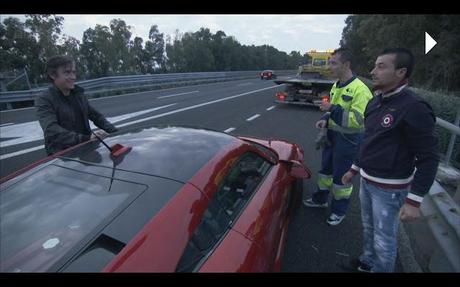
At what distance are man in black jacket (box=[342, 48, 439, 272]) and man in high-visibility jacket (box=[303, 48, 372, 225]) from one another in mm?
687

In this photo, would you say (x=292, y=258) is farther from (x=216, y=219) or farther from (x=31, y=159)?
(x=31, y=159)

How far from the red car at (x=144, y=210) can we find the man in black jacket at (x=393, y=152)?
0.85 m

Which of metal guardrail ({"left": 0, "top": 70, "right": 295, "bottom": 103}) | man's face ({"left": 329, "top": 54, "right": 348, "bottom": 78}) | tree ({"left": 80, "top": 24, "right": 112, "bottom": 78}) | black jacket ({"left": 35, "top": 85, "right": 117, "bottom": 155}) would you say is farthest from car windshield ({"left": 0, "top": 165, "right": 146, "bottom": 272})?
tree ({"left": 80, "top": 24, "right": 112, "bottom": 78})

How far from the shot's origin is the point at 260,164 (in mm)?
2727

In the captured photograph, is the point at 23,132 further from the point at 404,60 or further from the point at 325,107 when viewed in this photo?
the point at 404,60

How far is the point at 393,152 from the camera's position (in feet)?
7.59

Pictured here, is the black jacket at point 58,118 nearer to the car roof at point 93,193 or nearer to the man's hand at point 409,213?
the car roof at point 93,193

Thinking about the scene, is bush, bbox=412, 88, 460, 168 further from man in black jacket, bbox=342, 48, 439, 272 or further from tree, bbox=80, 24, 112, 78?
tree, bbox=80, 24, 112, 78

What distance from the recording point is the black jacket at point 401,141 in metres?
2.10

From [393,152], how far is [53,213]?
2.35 m

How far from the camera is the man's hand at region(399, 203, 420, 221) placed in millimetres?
2112

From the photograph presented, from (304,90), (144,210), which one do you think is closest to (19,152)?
(144,210)
